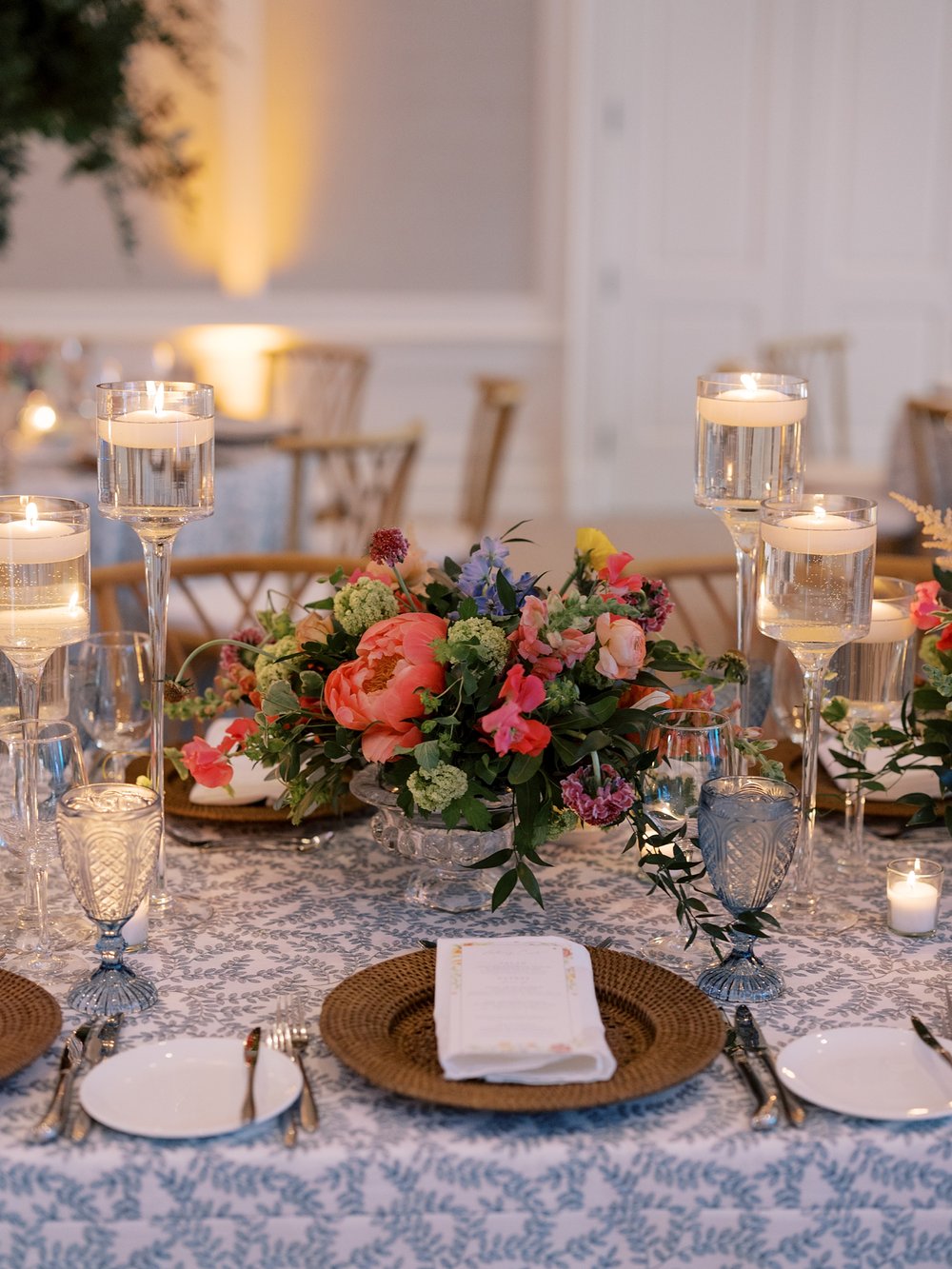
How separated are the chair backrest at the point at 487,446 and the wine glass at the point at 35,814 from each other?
2.47m

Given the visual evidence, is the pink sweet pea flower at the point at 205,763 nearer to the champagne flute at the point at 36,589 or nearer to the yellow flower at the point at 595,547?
the champagne flute at the point at 36,589

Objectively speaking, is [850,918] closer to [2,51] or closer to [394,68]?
[2,51]

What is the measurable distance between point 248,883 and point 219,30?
5.45 metres

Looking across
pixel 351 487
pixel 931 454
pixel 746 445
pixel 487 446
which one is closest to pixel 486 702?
pixel 746 445

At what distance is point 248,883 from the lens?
1354 mm

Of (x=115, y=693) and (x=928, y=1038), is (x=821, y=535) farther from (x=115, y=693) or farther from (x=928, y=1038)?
(x=115, y=693)

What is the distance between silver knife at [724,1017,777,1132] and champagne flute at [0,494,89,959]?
547 mm

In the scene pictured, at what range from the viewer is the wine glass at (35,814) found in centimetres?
120

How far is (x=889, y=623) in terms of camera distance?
55.6 inches

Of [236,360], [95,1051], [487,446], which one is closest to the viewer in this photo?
[95,1051]

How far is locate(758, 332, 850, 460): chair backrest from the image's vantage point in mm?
5617

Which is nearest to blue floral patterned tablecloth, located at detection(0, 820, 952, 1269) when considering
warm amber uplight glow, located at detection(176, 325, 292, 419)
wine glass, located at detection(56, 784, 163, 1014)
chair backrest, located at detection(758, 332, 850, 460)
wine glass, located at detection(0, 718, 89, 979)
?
wine glass, located at detection(56, 784, 163, 1014)

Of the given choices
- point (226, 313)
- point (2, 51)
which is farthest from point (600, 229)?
point (2, 51)

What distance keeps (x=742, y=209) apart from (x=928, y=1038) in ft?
19.0
